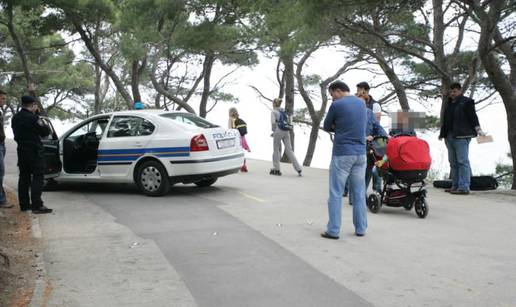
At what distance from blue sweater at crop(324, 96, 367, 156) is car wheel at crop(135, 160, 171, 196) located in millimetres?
3997

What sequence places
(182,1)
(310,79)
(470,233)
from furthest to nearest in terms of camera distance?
(310,79), (182,1), (470,233)

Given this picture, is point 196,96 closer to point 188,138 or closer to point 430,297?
point 188,138

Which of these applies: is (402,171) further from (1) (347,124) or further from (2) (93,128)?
(2) (93,128)

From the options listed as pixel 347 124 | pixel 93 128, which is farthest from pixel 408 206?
pixel 93 128

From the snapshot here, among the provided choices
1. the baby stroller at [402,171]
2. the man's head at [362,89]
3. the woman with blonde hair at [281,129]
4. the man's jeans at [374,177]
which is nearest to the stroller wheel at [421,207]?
the baby stroller at [402,171]

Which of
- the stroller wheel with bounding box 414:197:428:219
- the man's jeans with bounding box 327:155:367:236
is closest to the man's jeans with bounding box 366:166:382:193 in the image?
the stroller wheel with bounding box 414:197:428:219

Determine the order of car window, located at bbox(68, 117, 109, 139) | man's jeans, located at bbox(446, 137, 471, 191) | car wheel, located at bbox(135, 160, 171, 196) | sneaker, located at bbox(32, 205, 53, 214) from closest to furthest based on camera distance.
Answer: sneaker, located at bbox(32, 205, 53, 214), car wheel, located at bbox(135, 160, 171, 196), man's jeans, located at bbox(446, 137, 471, 191), car window, located at bbox(68, 117, 109, 139)

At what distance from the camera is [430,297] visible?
4.78m

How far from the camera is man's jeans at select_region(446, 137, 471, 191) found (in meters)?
10.0

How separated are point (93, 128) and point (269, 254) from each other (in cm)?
591

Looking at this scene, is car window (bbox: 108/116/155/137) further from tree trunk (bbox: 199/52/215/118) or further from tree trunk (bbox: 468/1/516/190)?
tree trunk (bbox: 199/52/215/118)

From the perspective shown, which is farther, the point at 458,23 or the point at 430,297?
the point at 458,23

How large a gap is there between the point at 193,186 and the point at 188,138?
2081mm

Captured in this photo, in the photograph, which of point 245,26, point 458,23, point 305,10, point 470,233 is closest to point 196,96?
point 245,26
